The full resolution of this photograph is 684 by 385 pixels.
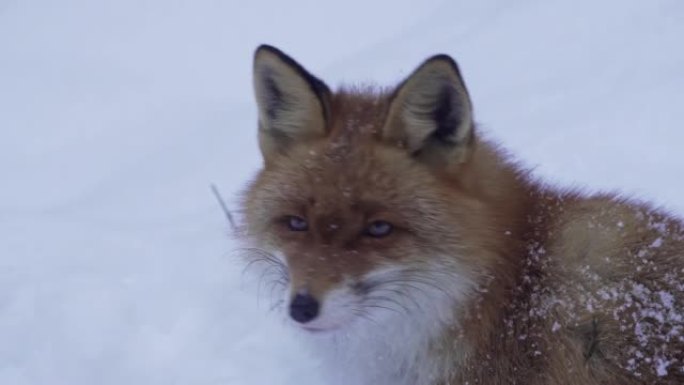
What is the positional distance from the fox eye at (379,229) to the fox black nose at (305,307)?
428mm

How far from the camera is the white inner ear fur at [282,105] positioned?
3.81m

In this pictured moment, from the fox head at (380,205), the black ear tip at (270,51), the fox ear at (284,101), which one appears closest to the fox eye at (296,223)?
the fox head at (380,205)

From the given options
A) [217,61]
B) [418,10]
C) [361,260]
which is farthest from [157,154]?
[361,260]

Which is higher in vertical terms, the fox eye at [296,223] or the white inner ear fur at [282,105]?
the white inner ear fur at [282,105]

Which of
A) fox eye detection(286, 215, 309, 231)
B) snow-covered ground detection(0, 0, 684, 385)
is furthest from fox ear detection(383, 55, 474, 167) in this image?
snow-covered ground detection(0, 0, 684, 385)

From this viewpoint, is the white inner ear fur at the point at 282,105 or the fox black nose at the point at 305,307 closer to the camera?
the fox black nose at the point at 305,307

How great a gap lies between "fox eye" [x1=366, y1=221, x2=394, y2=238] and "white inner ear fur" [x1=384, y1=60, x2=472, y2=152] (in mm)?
412

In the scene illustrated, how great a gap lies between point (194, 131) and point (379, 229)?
6961 mm

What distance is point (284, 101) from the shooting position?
3.96 m

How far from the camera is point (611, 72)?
9484 millimetres

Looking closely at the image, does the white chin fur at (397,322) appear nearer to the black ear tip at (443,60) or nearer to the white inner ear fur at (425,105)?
the white inner ear fur at (425,105)

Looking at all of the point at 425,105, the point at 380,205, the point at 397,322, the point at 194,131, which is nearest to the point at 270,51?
the point at 425,105

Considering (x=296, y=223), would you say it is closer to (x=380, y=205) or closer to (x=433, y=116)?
(x=380, y=205)

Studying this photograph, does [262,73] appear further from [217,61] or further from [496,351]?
[217,61]
